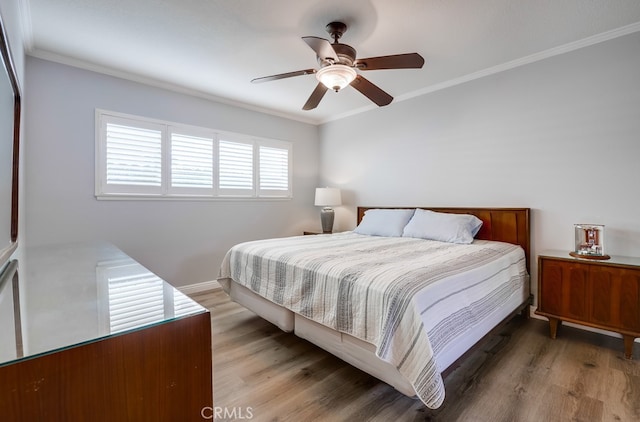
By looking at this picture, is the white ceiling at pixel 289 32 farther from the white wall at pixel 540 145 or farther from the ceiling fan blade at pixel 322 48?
the ceiling fan blade at pixel 322 48

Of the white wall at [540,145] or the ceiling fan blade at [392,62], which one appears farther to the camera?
the white wall at [540,145]

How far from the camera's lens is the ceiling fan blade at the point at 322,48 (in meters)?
1.79

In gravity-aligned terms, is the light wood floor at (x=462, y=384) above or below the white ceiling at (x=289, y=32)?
below

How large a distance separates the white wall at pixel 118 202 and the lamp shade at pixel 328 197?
696mm

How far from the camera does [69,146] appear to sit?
282cm

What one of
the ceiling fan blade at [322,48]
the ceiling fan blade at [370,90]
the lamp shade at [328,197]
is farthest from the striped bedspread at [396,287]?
the lamp shade at [328,197]

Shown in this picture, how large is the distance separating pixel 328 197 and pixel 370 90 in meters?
2.14

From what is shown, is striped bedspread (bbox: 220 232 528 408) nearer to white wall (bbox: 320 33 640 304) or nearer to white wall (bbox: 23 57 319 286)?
white wall (bbox: 320 33 640 304)

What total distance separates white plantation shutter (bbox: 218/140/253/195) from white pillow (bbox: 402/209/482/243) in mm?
2297

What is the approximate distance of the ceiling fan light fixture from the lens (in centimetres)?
209

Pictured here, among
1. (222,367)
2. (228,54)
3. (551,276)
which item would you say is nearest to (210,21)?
(228,54)

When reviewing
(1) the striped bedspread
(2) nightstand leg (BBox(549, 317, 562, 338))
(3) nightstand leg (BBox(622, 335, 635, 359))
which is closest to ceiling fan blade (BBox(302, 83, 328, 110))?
(1) the striped bedspread

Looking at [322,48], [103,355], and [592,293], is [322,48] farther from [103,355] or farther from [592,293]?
[592,293]
